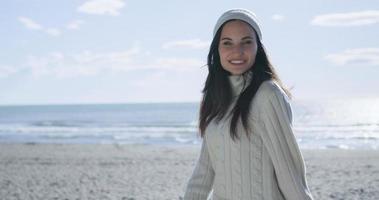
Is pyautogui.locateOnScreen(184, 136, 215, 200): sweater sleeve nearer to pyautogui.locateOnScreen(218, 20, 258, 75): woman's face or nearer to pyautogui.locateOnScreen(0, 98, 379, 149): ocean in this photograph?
pyautogui.locateOnScreen(0, 98, 379, 149): ocean

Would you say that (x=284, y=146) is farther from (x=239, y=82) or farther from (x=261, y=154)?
(x=239, y=82)

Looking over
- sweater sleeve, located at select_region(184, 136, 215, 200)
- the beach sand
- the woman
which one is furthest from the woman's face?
the beach sand

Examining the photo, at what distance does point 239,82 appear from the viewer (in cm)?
198

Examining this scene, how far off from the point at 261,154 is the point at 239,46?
0.41 metres

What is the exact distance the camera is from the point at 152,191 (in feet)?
34.7

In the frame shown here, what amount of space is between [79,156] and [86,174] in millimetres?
5324

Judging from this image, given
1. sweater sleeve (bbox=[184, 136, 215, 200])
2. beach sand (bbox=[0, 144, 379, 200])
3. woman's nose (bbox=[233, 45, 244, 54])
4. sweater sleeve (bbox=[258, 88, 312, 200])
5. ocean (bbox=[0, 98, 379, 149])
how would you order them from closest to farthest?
sweater sleeve (bbox=[258, 88, 312, 200]) → woman's nose (bbox=[233, 45, 244, 54]) → sweater sleeve (bbox=[184, 136, 215, 200]) → beach sand (bbox=[0, 144, 379, 200]) → ocean (bbox=[0, 98, 379, 149])

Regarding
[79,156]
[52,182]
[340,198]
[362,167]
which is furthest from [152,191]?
[79,156]

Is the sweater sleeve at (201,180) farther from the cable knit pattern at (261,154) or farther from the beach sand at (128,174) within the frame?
the beach sand at (128,174)

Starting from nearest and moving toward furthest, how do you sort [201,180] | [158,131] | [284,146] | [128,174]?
1. [284,146]
2. [201,180]
3. [128,174]
4. [158,131]

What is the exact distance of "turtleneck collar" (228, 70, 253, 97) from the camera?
1939 millimetres

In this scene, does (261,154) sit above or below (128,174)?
above

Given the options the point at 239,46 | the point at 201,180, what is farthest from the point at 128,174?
the point at 239,46

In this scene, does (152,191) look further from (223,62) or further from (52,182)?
(223,62)
